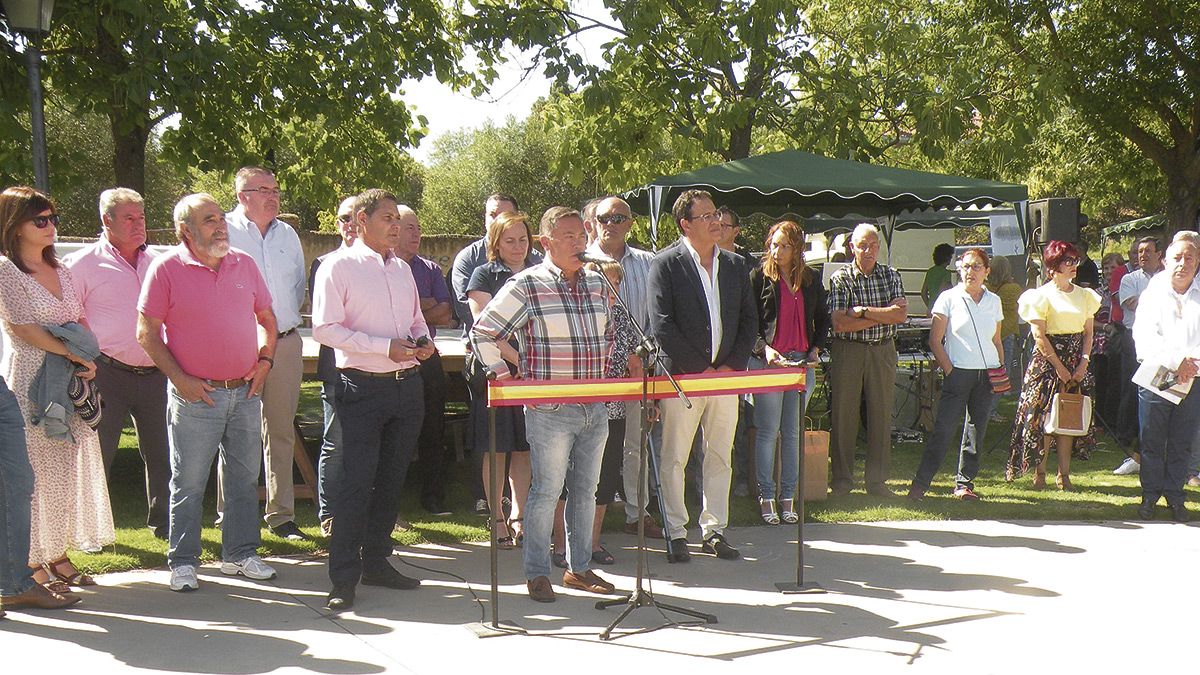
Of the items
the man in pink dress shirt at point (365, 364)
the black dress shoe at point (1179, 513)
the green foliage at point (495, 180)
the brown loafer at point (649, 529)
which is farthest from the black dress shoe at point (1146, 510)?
the green foliage at point (495, 180)

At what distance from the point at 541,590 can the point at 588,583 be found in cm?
29

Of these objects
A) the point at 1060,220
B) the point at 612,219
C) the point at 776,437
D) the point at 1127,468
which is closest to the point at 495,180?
the point at 1060,220

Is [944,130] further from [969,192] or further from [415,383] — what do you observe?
[415,383]

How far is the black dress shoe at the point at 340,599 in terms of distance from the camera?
18.4ft

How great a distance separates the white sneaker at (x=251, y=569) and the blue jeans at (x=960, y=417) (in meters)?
4.77

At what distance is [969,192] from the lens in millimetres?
11109

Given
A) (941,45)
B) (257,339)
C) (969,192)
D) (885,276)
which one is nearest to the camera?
(257,339)

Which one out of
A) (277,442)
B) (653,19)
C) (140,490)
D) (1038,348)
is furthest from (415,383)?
(653,19)

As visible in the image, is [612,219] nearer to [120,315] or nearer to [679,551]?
[679,551]

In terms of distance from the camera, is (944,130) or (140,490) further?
(944,130)

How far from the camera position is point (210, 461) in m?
6.07

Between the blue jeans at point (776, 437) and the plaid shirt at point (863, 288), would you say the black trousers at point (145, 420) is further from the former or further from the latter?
the plaid shirt at point (863, 288)

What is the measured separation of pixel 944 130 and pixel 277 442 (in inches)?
422

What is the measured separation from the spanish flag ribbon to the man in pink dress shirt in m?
0.49
